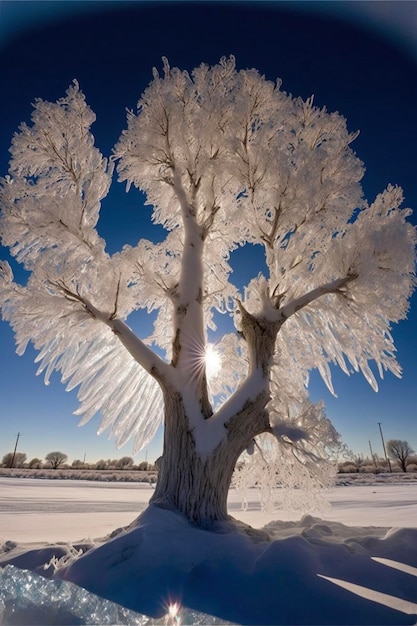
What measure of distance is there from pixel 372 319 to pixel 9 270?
5.42m

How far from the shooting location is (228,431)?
4.36 m

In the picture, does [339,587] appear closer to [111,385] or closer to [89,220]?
[111,385]

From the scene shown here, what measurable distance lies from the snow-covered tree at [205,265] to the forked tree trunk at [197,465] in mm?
18

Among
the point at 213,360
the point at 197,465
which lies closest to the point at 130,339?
the point at 213,360

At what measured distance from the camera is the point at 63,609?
2.09 m

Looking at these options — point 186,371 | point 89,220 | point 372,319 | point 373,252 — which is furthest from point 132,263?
point 372,319

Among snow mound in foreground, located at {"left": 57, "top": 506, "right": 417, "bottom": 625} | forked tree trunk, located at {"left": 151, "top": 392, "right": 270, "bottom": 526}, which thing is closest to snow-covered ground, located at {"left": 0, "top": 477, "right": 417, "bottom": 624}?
snow mound in foreground, located at {"left": 57, "top": 506, "right": 417, "bottom": 625}

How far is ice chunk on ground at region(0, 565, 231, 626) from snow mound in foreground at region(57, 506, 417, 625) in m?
0.10

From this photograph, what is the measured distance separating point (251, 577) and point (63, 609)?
1.31 meters

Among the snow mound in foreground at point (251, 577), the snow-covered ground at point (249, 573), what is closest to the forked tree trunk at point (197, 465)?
the snow-covered ground at point (249, 573)

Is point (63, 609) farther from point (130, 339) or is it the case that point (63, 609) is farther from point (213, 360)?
point (213, 360)

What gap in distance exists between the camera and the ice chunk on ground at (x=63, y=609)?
1.93 meters

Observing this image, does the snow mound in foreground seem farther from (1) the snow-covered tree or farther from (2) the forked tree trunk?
(1) the snow-covered tree

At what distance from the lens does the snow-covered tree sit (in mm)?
4539
